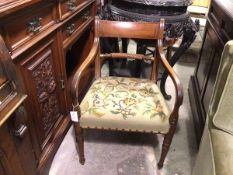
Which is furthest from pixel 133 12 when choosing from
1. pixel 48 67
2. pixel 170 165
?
pixel 170 165

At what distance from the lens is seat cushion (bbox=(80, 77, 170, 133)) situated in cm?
117

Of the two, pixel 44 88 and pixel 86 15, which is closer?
pixel 44 88

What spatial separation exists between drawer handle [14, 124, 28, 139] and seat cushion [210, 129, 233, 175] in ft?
2.31

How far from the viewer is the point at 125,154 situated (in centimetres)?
148

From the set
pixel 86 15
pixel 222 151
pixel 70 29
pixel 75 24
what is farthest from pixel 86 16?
pixel 222 151

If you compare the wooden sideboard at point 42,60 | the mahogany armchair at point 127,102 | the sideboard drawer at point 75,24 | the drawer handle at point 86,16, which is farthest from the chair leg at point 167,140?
the drawer handle at point 86,16

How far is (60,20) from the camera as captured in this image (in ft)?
3.85

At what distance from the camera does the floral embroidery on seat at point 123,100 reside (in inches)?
46.6

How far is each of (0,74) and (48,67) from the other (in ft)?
1.63

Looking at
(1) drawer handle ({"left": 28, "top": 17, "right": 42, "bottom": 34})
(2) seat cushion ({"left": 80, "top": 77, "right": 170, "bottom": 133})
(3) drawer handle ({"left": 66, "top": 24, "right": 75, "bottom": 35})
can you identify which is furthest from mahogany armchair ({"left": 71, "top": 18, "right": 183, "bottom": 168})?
(1) drawer handle ({"left": 28, "top": 17, "right": 42, "bottom": 34})

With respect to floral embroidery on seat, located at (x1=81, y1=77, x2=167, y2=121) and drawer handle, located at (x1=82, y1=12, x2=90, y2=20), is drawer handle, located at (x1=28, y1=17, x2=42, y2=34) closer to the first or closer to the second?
floral embroidery on seat, located at (x1=81, y1=77, x2=167, y2=121)

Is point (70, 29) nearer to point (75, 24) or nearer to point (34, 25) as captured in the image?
point (75, 24)

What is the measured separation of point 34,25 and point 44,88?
334 millimetres

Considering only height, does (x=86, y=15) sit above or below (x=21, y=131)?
above
